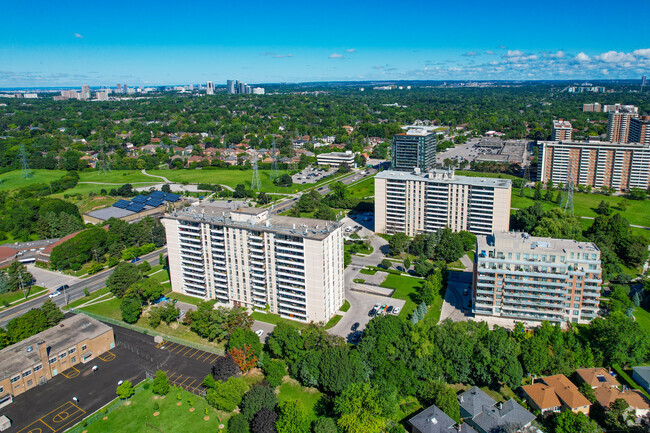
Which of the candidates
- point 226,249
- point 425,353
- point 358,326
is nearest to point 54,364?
point 226,249

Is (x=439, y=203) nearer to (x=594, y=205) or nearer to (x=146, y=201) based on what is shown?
(x=594, y=205)

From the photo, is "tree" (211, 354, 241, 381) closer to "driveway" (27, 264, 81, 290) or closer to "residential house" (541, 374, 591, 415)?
"residential house" (541, 374, 591, 415)

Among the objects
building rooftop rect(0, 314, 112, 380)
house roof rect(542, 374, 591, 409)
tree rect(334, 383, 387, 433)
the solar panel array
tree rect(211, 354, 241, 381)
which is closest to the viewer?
tree rect(334, 383, 387, 433)

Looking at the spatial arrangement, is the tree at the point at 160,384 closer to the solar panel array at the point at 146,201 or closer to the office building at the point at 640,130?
the solar panel array at the point at 146,201

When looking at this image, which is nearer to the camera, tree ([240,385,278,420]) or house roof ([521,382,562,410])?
tree ([240,385,278,420])

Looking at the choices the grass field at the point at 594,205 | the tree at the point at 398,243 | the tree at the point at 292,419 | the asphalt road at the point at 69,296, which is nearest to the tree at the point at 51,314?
the asphalt road at the point at 69,296

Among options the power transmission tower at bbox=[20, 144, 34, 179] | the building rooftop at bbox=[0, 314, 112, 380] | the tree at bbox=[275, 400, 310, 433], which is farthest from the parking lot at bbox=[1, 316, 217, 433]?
the power transmission tower at bbox=[20, 144, 34, 179]
